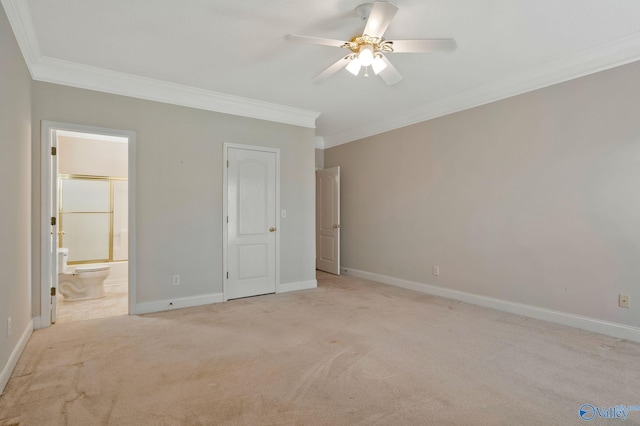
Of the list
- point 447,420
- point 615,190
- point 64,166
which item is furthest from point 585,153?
point 64,166

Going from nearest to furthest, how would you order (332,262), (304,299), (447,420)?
(447,420), (304,299), (332,262)

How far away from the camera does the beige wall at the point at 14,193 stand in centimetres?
222

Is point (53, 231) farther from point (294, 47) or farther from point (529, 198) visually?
point (529, 198)

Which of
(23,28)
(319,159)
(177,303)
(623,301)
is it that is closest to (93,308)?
(177,303)

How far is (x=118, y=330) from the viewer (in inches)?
127

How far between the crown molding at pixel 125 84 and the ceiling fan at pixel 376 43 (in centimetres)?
187

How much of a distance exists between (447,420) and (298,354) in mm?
1211

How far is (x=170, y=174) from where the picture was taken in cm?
398

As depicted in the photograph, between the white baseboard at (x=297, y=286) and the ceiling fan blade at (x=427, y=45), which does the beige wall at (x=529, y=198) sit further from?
the ceiling fan blade at (x=427, y=45)

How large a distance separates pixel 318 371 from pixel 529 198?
2907 millimetres

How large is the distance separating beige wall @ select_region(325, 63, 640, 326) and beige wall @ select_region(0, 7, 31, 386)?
14.4 feet

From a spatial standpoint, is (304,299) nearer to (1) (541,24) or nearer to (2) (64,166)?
(1) (541,24)

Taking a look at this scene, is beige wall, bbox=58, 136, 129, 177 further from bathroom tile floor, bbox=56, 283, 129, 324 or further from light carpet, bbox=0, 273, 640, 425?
light carpet, bbox=0, 273, 640, 425

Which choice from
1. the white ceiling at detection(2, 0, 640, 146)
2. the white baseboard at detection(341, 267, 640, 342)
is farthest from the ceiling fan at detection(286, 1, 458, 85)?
the white baseboard at detection(341, 267, 640, 342)
